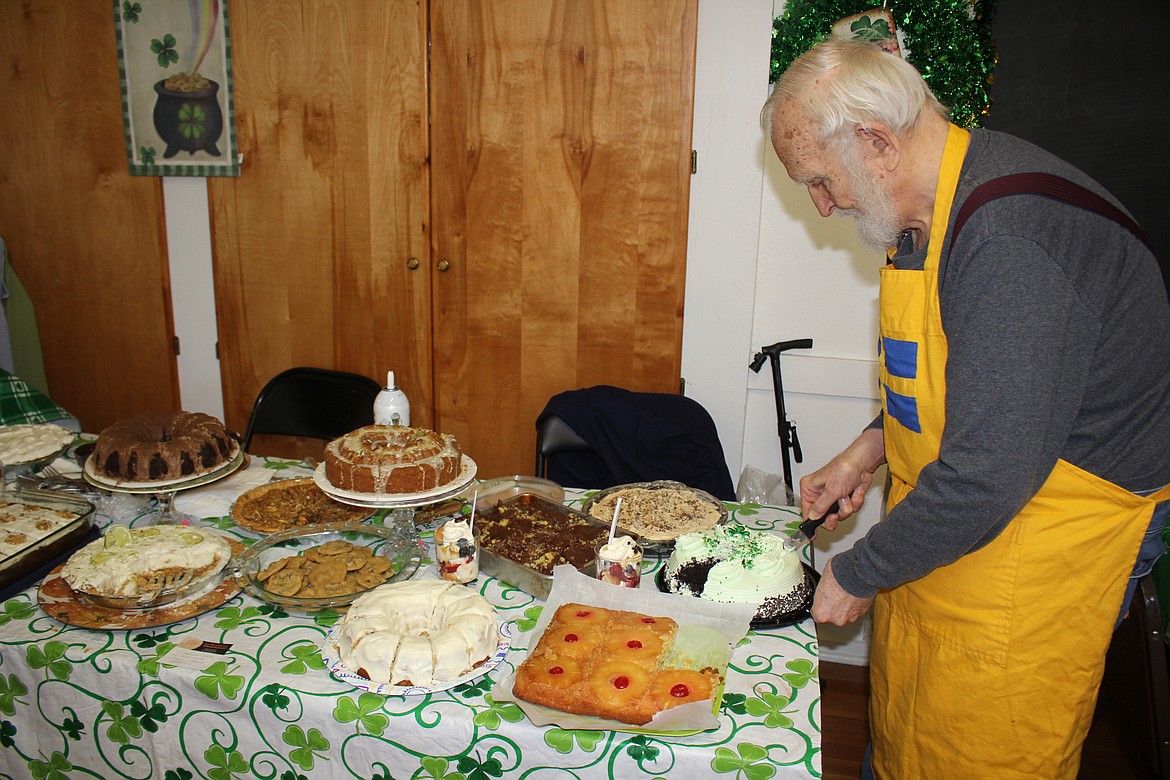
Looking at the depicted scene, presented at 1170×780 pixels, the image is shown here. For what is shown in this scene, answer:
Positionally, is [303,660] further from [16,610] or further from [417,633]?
[16,610]

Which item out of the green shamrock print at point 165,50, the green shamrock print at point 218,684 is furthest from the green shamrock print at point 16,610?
the green shamrock print at point 165,50

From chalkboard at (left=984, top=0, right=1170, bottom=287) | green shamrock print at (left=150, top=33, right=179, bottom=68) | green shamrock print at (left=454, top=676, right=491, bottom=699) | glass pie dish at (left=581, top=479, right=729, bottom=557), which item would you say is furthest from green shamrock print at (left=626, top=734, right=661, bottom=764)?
green shamrock print at (left=150, top=33, right=179, bottom=68)

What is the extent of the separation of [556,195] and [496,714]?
2.05 meters

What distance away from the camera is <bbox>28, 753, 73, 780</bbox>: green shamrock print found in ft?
4.90

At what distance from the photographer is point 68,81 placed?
10.7ft

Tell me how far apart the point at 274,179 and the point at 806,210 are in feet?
6.58

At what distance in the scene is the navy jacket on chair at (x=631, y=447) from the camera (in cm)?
260

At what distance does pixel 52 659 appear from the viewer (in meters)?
1.44

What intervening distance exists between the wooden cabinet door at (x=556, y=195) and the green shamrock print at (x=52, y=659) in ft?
6.15

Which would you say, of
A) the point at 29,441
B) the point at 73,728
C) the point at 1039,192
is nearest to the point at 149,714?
the point at 73,728

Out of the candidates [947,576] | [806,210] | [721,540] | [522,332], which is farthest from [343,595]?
[806,210]

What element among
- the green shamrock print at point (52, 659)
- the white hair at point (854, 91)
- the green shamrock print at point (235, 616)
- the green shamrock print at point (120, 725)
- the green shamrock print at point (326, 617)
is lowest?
the green shamrock print at point (120, 725)

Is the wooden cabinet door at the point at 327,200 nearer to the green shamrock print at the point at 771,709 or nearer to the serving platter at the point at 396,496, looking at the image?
the serving platter at the point at 396,496

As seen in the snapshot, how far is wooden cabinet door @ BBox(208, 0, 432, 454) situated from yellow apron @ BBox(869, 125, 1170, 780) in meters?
2.07
